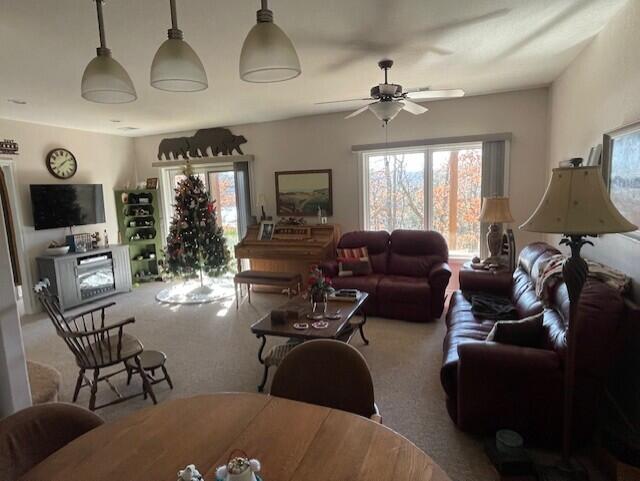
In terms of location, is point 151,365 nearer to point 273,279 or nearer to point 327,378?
point 327,378

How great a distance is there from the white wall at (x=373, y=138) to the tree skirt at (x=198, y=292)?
1.45 meters

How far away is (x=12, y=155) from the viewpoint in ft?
15.2

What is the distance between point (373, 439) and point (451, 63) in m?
3.19

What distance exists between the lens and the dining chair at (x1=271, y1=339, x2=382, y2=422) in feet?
4.99

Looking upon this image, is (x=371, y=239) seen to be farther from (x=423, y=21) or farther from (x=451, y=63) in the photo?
(x=423, y=21)

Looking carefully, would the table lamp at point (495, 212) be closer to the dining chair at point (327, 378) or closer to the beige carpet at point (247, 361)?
the beige carpet at point (247, 361)

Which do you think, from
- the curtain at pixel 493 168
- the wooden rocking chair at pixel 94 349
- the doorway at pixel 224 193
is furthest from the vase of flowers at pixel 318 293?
the doorway at pixel 224 193

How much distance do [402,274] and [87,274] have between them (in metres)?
4.38

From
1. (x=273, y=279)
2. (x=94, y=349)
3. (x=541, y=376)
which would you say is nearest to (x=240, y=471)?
(x=541, y=376)

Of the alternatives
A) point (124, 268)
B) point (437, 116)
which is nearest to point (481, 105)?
point (437, 116)

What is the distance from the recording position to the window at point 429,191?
4.71 metres

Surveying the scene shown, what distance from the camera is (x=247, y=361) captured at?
131 inches

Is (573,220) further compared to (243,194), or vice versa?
(243,194)

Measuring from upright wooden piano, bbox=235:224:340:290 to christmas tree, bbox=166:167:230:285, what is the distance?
1.48 feet
